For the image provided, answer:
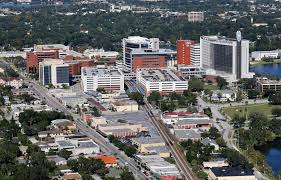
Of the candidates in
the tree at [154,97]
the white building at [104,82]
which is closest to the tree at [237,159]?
the tree at [154,97]

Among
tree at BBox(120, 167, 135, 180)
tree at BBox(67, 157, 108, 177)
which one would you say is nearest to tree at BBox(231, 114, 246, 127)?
tree at BBox(67, 157, 108, 177)

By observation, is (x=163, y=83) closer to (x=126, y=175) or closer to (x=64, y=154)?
(x=64, y=154)

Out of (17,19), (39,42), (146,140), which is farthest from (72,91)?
(17,19)

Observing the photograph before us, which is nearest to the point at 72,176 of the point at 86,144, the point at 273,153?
the point at 86,144

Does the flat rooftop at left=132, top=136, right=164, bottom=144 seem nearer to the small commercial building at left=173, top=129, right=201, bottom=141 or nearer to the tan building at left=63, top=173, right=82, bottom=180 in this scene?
the small commercial building at left=173, top=129, right=201, bottom=141

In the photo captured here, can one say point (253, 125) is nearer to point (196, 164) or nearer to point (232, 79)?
point (196, 164)
